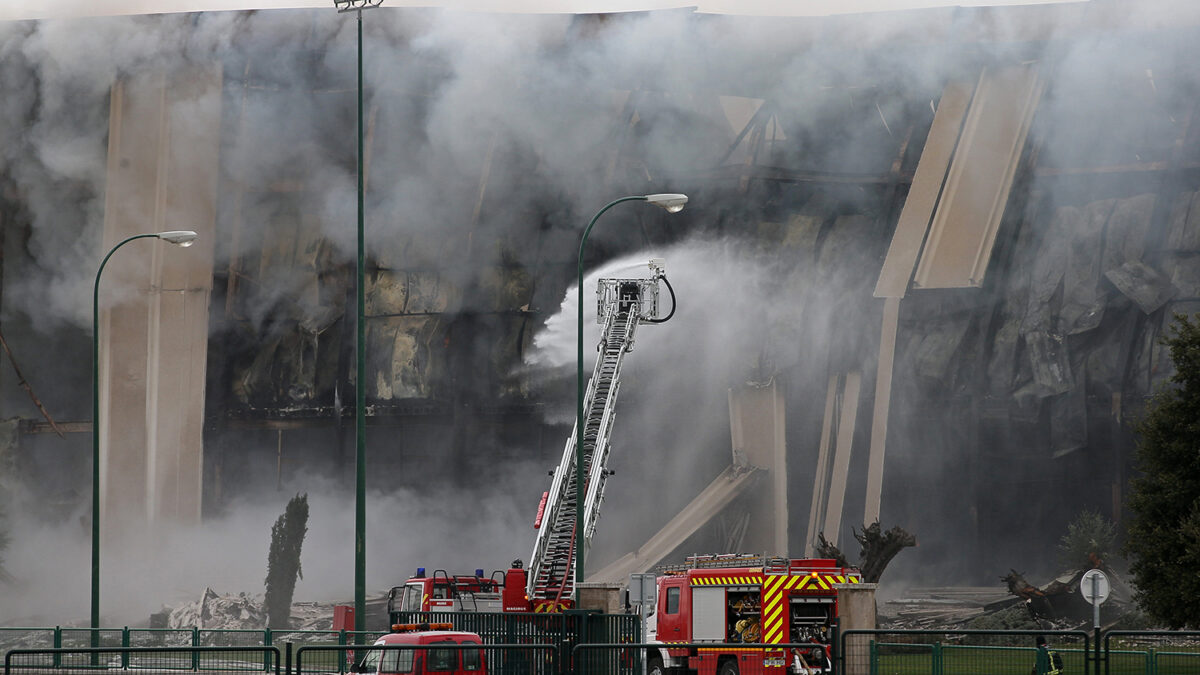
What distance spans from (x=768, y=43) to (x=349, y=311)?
1547 cm

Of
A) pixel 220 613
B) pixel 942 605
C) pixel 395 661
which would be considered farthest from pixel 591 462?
pixel 220 613

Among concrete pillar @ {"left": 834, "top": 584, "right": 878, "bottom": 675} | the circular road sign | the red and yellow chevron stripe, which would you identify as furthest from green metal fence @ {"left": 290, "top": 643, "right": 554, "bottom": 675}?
the circular road sign

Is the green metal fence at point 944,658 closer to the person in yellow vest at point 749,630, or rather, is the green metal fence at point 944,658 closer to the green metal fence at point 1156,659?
the green metal fence at point 1156,659

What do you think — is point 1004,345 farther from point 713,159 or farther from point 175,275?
point 175,275

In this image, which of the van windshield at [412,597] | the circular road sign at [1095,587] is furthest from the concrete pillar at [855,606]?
the van windshield at [412,597]

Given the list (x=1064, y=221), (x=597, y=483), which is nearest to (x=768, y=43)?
(x=1064, y=221)

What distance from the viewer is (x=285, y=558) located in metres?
41.6

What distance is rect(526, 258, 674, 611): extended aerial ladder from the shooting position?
23.4m

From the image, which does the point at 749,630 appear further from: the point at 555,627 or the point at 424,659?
the point at 424,659

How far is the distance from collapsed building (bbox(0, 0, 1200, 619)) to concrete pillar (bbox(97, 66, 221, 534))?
98 mm

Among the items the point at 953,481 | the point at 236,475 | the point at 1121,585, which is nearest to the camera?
the point at 1121,585

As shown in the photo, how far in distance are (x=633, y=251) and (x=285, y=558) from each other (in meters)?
14.2

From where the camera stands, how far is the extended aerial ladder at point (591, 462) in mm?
23406

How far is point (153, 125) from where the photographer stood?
43.5 m
